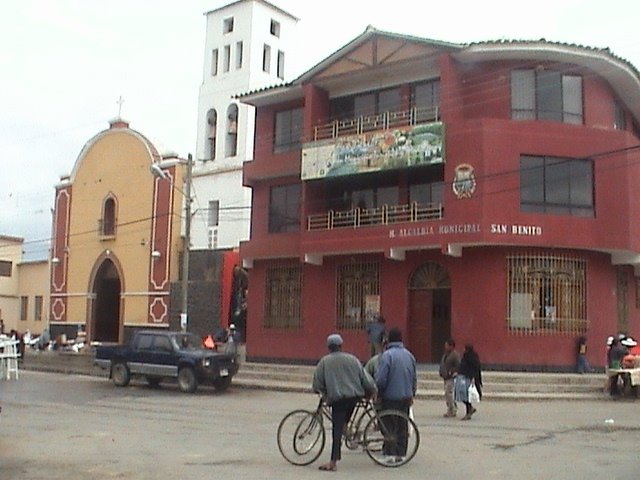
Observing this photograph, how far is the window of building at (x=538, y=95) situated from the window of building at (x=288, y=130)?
7958 millimetres

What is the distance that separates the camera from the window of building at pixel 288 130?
3019 cm

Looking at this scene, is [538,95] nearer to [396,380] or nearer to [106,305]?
[396,380]

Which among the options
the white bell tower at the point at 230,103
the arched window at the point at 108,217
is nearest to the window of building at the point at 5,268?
the arched window at the point at 108,217

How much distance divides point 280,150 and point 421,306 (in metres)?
7.98

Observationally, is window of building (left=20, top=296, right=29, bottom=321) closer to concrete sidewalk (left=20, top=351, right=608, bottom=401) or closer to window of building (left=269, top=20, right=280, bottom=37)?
window of building (left=269, top=20, right=280, bottom=37)

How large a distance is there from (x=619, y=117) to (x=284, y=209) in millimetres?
11600

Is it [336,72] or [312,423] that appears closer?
[312,423]

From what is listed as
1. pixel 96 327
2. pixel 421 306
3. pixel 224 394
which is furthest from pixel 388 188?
pixel 96 327

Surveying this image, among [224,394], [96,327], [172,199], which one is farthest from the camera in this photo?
[96,327]

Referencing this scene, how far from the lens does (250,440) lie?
13.7 meters

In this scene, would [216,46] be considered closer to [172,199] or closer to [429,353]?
[172,199]

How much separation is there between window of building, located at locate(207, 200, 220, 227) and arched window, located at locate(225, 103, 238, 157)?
4.46m

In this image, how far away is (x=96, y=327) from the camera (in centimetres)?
4562

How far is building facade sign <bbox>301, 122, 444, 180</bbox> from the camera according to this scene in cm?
2494
